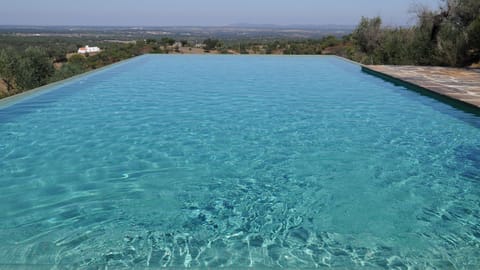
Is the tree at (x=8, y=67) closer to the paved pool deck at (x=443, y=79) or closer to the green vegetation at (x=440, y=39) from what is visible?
the paved pool deck at (x=443, y=79)

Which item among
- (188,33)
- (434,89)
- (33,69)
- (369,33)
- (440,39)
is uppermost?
(369,33)

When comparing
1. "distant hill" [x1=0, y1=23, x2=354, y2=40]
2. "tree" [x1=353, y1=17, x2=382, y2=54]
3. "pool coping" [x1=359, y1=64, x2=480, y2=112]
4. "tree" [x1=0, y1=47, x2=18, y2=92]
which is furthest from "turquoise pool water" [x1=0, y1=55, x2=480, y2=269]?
"distant hill" [x1=0, y1=23, x2=354, y2=40]

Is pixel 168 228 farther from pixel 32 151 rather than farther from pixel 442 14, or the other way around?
pixel 442 14

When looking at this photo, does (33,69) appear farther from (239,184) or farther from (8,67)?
(239,184)

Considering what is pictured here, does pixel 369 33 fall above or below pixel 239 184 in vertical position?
above

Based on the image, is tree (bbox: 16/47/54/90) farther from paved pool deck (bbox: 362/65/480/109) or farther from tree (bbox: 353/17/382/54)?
tree (bbox: 353/17/382/54)

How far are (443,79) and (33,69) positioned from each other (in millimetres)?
11897

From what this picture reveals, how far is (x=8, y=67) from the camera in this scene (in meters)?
12.5

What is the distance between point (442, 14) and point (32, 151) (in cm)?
1141

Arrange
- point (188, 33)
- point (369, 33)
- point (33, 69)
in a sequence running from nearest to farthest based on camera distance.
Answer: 1. point (33, 69)
2. point (369, 33)
3. point (188, 33)

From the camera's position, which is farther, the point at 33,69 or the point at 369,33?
the point at 369,33

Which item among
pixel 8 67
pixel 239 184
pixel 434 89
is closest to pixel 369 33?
pixel 434 89

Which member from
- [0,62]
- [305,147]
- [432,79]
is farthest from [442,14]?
[0,62]

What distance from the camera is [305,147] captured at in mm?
4492
